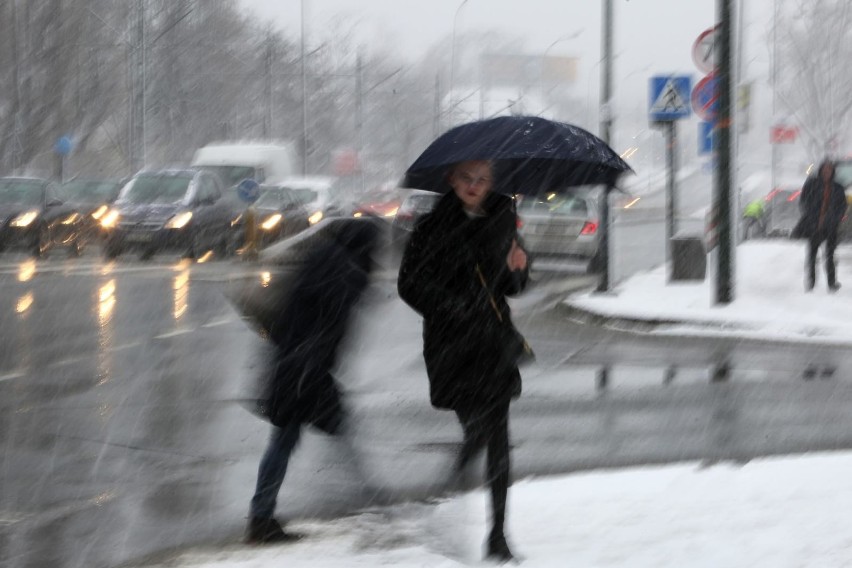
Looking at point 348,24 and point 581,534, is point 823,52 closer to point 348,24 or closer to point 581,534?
point 348,24

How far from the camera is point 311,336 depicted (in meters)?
6.64

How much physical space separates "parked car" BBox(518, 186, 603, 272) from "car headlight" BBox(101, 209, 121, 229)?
735cm

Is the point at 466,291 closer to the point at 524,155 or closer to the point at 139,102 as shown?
the point at 524,155

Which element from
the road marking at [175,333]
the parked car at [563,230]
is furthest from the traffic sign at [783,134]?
the road marking at [175,333]

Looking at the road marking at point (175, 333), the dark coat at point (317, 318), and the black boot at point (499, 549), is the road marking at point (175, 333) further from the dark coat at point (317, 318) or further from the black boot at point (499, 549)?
the black boot at point (499, 549)

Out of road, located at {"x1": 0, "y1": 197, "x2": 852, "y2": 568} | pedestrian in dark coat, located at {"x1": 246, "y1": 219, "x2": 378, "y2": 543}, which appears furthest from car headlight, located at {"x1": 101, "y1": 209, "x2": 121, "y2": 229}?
pedestrian in dark coat, located at {"x1": 246, "y1": 219, "x2": 378, "y2": 543}

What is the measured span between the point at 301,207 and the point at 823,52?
42.1 m

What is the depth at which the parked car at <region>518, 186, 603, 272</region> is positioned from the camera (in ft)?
88.7

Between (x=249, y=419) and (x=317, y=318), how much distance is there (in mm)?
3604

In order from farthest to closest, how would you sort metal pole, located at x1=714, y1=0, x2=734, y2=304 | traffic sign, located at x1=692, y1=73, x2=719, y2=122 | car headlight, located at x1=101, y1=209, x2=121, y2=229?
car headlight, located at x1=101, y1=209, x2=121, y2=229
traffic sign, located at x1=692, y1=73, x2=719, y2=122
metal pole, located at x1=714, y1=0, x2=734, y2=304

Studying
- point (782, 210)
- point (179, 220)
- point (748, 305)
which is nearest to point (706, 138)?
point (748, 305)

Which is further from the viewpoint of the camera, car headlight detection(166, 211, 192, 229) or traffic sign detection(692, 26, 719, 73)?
car headlight detection(166, 211, 192, 229)

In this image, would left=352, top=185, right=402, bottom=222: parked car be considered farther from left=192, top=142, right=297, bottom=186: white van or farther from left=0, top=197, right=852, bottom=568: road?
left=0, top=197, right=852, bottom=568: road

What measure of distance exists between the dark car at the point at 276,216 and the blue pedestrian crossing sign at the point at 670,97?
11.1 metres
